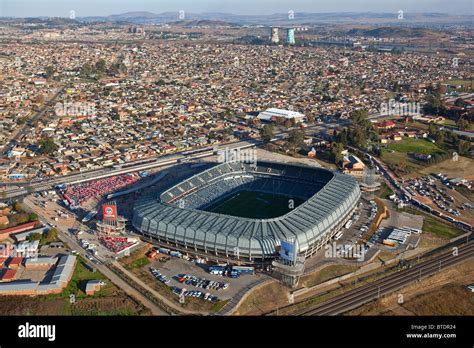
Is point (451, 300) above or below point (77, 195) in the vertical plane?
below

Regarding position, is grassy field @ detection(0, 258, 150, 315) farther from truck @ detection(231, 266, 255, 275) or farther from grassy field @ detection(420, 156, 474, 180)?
grassy field @ detection(420, 156, 474, 180)

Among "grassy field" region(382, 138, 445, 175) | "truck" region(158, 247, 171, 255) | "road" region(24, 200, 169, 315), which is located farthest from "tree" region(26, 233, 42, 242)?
"grassy field" region(382, 138, 445, 175)

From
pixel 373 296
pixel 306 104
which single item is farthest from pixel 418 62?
pixel 373 296

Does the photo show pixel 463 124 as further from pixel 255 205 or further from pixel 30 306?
pixel 30 306

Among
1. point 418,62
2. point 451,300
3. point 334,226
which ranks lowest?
point 451,300

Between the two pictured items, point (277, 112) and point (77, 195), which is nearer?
point (77, 195)

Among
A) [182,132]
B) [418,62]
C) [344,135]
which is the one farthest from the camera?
[418,62]

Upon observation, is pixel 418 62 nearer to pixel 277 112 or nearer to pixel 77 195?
pixel 277 112
